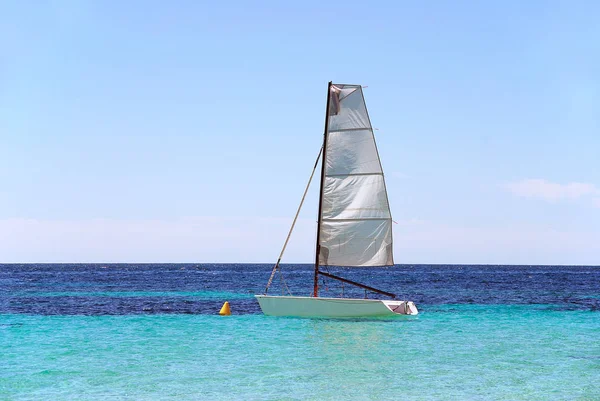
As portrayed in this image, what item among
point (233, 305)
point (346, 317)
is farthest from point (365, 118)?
point (233, 305)

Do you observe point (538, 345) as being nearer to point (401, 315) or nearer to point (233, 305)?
point (401, 315)

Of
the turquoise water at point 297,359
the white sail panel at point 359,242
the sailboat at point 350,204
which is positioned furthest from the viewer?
the white sail panel at point 359,242

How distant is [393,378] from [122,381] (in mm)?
9578

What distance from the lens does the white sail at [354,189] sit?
41250 millimetres

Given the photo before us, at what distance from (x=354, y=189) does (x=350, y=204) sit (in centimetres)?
97

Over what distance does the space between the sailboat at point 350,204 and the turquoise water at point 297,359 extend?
1.08 m

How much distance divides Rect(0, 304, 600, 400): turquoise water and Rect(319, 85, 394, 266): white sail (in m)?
4.49

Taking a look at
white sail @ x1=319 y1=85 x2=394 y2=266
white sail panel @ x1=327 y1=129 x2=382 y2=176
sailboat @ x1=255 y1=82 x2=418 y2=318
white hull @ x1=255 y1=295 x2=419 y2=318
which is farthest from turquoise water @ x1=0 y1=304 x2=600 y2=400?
white sail panel @ x1=327 y1=129 x2=382 y2=176

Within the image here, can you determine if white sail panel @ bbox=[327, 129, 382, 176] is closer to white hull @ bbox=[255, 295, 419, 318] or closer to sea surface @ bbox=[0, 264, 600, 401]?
white hull @ bbox=[255, 295, 419, 318]

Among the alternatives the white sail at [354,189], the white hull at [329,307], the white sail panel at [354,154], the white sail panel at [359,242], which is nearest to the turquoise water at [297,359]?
the white hull at [329,307]

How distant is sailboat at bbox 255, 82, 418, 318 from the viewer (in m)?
41.2

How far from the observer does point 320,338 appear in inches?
1364

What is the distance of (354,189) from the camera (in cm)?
4141

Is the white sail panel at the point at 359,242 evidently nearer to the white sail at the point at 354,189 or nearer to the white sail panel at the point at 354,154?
the white sail at the point at 354,189
